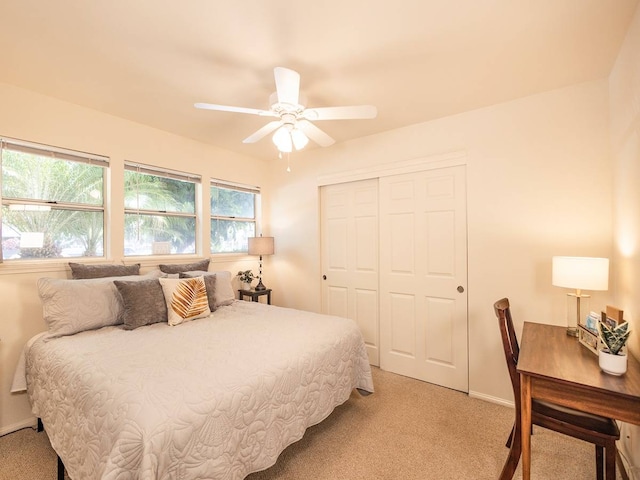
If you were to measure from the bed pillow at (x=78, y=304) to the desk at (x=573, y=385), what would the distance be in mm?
2620

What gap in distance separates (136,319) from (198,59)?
1853 mm

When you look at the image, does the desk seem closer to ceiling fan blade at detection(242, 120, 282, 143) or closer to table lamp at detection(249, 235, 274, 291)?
ceiling fan blade at detection(242, 120, 282, 143)

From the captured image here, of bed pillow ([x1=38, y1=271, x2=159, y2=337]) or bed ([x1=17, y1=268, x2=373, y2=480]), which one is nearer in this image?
bed ([x1=17, y1=268, x2=373, y2=480])

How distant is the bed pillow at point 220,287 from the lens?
9.23 ft

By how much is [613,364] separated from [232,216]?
3695mm

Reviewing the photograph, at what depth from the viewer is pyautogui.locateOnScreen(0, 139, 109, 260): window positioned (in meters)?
2.30

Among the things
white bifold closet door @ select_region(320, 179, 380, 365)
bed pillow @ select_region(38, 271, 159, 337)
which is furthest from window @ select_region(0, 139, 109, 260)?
white bifold closet door @ select_region(320, 179, 380, 365)

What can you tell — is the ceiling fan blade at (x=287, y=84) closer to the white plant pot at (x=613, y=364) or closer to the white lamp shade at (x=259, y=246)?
the white plant pot at (x=613, y=364)

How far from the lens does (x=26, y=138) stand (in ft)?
7.55

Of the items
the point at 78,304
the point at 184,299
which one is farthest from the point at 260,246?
the point at 78,304

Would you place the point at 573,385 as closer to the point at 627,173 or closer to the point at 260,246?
the point at 627,173

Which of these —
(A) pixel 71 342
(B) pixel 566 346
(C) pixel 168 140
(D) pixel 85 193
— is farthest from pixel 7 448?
(B) pixel 566 346

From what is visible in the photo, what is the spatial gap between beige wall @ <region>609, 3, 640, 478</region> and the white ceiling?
181mm

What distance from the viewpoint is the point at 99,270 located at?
2.48m
